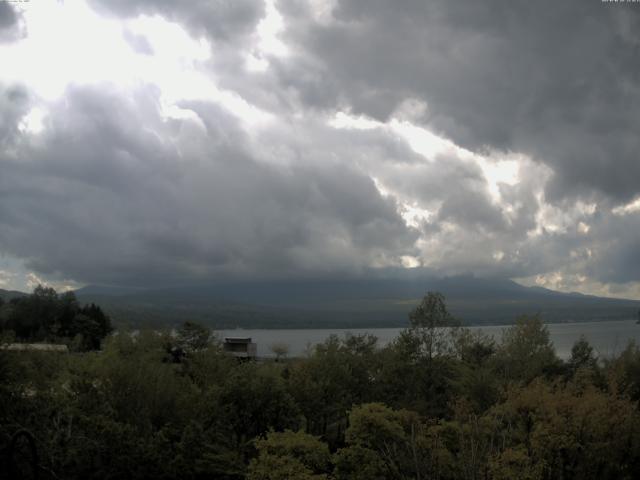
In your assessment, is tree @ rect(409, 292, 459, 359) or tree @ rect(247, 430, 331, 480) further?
tree @ rect(409, 292, 459, 359)

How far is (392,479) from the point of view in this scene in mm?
18922

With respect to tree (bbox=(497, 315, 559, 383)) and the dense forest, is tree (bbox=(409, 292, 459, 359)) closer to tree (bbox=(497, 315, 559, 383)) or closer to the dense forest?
the dense forest

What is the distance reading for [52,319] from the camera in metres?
93.4

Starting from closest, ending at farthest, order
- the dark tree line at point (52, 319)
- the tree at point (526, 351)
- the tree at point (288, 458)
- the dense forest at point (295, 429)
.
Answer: the tree at point (288, 458)
the dense forest at point (295, 429)
the tree at point (526, 351)
the dark tree line at point (52, 319)

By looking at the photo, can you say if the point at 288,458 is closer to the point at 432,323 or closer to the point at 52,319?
the point at 432,323

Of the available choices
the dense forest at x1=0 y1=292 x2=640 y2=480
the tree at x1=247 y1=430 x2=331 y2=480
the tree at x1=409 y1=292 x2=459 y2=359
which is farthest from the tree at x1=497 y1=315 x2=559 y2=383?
the tree at x1=247 y1=430 x2=331 y2=480

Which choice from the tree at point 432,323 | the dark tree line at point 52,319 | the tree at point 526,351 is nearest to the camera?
the tree at point 432,323

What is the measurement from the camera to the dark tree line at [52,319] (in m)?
88.9

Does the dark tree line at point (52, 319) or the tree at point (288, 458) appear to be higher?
the dark tree line at point (52, 319)

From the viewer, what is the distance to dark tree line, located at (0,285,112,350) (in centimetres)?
8894

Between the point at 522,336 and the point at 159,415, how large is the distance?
31963mm

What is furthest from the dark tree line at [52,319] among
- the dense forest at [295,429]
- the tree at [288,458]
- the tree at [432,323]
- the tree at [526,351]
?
the tree at [288,458]

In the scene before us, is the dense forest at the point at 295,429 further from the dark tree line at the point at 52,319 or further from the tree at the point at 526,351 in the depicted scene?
the dark tree line at the point at 52,319

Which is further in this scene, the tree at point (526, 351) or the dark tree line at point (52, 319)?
the dark tree line at point (52, 319)
